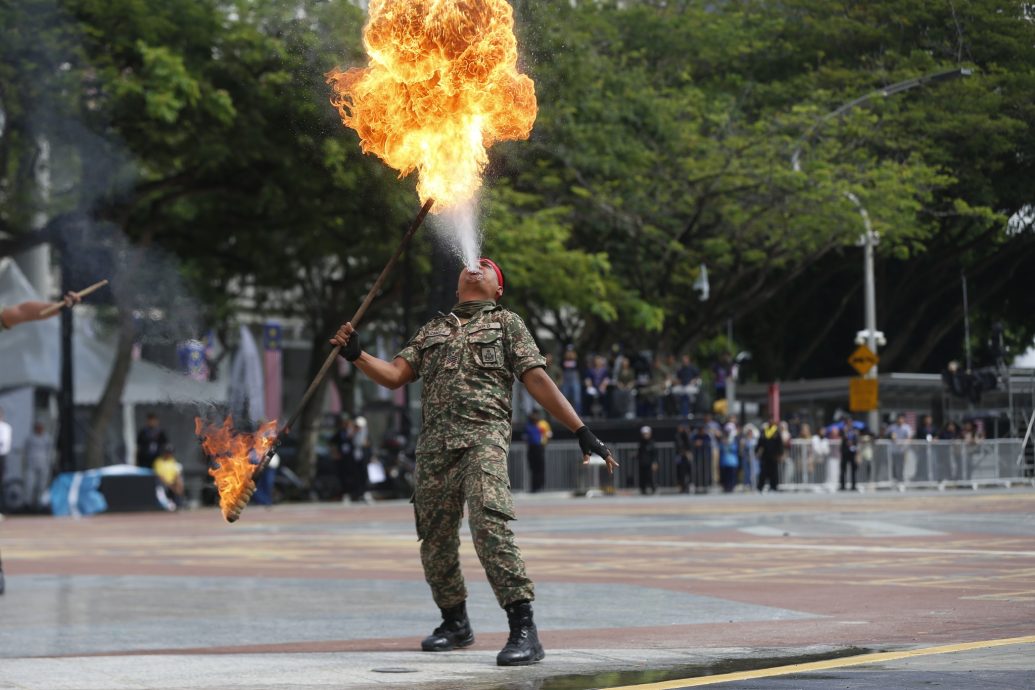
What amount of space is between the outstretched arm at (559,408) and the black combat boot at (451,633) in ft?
3.66

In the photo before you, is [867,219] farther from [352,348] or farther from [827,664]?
A: [827,664]

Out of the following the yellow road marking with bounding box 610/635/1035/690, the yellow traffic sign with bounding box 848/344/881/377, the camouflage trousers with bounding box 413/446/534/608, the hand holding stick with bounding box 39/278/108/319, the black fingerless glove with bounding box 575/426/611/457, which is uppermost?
the yellow traffic sign with bounding box 848/344/881/377

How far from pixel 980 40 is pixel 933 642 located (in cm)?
490

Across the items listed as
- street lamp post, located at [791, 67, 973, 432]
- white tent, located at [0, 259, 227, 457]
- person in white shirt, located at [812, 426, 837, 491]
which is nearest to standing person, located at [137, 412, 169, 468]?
white tent, located at [0, 259, 227, 457]

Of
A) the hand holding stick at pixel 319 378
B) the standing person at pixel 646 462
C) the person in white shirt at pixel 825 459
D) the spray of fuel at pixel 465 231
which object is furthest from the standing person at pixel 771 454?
the hand holding stick at pixel 319 378

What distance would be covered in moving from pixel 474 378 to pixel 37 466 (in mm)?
25238

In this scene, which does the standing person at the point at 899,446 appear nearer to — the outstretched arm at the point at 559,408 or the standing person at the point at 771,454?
the standing person at the point at 771,454

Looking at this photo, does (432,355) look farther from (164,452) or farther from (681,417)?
(681,417)

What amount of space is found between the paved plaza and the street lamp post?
3481mm

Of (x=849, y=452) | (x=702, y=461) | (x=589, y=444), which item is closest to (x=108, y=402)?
(x=702, y=461)

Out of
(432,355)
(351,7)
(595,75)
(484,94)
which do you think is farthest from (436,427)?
(595,75)

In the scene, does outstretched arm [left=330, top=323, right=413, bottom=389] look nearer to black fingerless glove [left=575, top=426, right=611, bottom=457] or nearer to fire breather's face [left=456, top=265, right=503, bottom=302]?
fire breather's face [left=456, top=265, right=503, bottom=302]

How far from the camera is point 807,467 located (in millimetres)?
35375

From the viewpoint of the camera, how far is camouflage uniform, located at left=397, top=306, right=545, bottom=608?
803 cm
